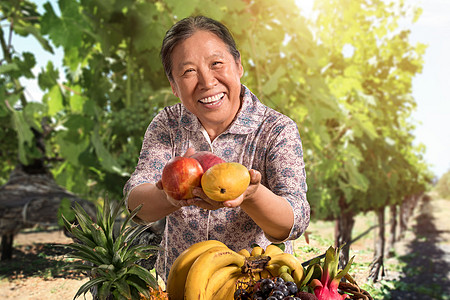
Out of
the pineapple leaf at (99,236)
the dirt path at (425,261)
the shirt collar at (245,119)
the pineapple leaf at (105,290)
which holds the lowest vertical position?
the dirt path at (425,261)

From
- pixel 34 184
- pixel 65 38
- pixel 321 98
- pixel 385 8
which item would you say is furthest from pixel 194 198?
pixel 385 8

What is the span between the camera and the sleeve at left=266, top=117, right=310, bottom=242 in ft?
5.08

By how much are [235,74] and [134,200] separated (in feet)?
2.19

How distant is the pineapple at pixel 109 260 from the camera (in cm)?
138

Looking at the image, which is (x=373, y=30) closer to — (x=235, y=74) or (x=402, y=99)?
(x=402, y=99)

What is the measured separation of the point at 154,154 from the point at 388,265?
17.7 meters

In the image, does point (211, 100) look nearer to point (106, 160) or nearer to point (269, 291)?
point (269, 291)

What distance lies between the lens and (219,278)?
137cm

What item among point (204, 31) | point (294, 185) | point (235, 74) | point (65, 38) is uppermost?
point (65, 38)

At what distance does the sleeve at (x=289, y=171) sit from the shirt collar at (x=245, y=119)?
0.33 ft

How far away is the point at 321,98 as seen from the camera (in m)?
4.55

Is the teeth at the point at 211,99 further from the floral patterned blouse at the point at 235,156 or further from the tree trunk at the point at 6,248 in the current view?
the tree trunk at the point at 6,248

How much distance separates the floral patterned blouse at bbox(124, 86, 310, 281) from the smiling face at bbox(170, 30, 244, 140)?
0.14 meters

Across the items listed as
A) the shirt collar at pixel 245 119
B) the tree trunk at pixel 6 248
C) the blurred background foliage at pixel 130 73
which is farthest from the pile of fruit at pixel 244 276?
the tree trunk at pixel 6 248
